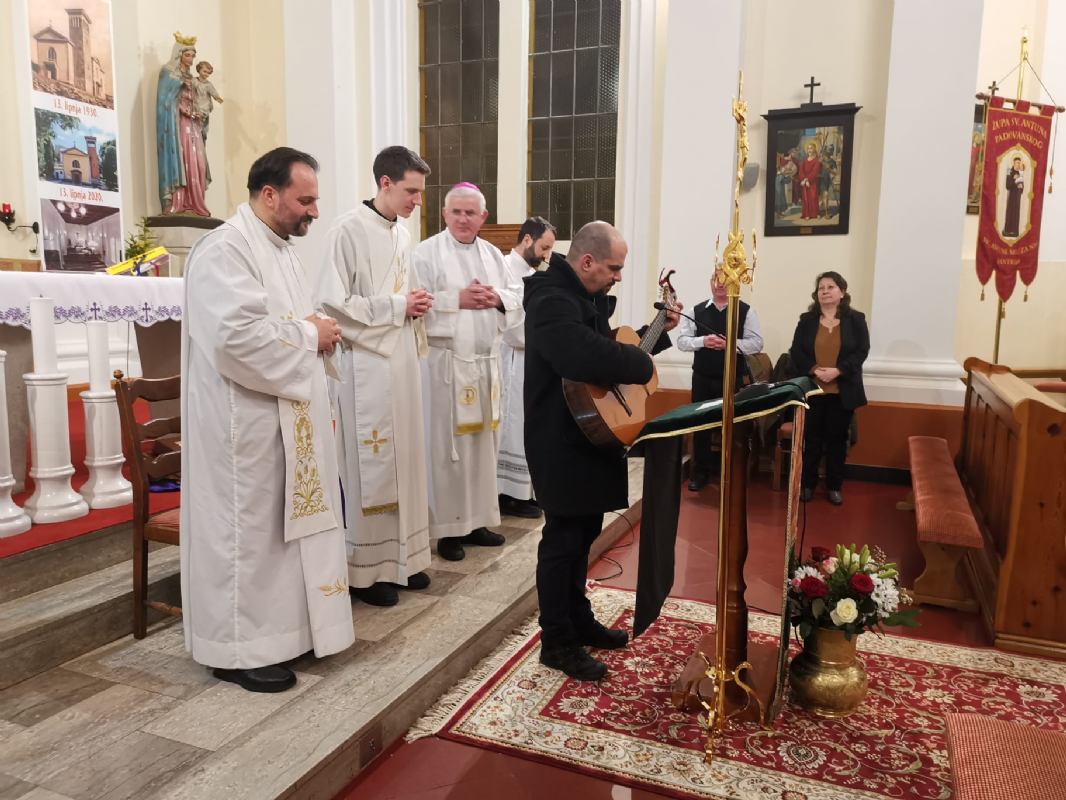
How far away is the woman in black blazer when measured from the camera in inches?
228

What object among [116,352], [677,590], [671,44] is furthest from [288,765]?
[671,44]

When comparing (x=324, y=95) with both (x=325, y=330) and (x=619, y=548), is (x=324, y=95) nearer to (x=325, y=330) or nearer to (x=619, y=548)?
(x=619, y=548)

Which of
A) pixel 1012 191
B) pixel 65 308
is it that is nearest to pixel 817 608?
pixel 65 308

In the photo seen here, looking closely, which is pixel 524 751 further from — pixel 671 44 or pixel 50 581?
pixel 671 44

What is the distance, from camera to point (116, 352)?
→ 7234 millimetres

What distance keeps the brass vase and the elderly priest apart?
169 centimetres

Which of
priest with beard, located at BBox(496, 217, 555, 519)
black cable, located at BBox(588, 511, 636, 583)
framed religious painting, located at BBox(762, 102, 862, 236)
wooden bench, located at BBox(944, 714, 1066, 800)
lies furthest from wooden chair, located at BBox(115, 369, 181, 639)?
framed religious painting, located at BBox(762, 102, 862, 236)

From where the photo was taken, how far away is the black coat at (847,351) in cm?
577

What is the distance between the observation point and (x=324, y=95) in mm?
8180

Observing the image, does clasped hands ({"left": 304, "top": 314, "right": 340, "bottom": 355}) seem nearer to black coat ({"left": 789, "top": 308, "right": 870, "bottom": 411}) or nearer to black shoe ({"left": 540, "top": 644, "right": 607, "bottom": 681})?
black shoe ({"left": 540, "top": 644, "right": 607, "bottom": 681})

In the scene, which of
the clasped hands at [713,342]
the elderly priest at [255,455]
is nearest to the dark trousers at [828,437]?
the clasped hands at [713,342]

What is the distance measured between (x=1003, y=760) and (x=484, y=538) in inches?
118

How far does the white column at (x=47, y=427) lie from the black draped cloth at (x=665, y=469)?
2.61 metres

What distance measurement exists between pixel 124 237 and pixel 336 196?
201 centimetres
